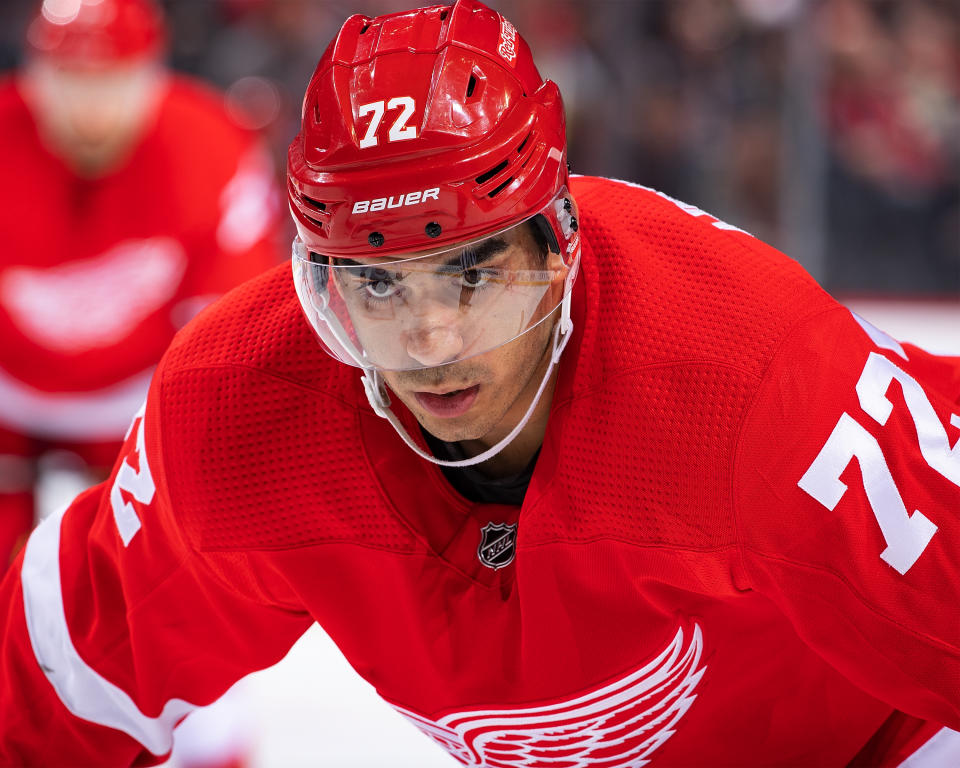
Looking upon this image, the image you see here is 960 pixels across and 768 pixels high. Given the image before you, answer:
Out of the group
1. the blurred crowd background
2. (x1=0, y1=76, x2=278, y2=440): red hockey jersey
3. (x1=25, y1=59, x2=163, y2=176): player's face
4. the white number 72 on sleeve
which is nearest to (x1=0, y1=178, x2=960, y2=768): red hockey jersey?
the white number 72 on sleeve

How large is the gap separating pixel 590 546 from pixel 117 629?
652 mm

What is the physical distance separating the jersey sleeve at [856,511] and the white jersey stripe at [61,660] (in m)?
0.85

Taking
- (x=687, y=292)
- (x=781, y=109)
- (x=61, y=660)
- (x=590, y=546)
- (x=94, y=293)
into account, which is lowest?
(x=781, y=109)

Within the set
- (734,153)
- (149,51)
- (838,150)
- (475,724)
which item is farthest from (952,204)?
(475,724)

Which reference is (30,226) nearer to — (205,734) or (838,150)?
(205,734)

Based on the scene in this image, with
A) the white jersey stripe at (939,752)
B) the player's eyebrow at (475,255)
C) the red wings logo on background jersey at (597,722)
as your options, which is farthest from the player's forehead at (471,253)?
the white jersey stripe at (939,752)

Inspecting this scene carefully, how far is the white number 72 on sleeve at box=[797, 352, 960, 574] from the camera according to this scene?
1.37 metres

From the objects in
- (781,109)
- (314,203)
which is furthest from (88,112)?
(781,109)

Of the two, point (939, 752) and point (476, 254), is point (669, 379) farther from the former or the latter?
point (939, 752)

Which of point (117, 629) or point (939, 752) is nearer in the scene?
point (939, 752)

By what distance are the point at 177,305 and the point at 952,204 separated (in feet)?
11.2

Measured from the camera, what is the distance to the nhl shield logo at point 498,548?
1.62 meters

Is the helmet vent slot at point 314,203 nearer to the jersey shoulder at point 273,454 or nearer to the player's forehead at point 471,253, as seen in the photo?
the player's forehead at point 471,253

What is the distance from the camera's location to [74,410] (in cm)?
320
